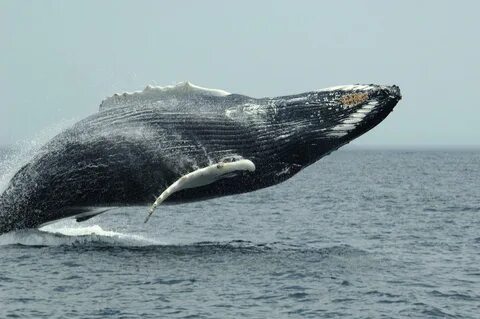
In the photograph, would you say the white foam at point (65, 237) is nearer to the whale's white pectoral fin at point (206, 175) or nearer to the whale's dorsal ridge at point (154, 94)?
the whale's dorsal ridge at point (154, 94)

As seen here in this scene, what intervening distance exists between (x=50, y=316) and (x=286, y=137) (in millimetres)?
5818

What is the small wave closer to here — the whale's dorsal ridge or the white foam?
the white foam

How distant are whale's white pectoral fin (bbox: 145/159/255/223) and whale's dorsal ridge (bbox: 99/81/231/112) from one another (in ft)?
6.01

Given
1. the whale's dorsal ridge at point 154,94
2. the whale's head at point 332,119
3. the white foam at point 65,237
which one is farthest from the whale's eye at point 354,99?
the white foam at point 65,237

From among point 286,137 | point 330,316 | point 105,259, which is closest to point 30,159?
point 105,259

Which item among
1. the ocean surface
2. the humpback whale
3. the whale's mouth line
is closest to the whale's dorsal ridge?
the humpback whale

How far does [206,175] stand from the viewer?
48.5 ft

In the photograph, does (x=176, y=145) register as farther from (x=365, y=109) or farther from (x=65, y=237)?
(x=65, y=237)

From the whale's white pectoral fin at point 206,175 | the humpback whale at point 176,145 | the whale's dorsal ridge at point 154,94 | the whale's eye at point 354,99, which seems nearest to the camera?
the whale's white pectoral fin at point 206,175

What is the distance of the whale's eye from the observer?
16234 millimetres

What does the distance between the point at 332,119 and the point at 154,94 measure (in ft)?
11.8

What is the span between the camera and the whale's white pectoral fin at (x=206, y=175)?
47.4 feet

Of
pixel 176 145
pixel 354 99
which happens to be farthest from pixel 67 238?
pixel 354 99

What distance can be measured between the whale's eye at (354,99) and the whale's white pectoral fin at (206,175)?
8.08ft
